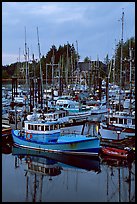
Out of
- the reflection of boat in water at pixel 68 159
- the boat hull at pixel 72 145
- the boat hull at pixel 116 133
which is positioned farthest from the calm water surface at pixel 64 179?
the boat hull at pixel 116 133

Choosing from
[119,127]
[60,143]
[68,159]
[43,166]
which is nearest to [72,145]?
[60,143]

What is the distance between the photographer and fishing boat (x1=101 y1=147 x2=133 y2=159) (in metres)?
13.0

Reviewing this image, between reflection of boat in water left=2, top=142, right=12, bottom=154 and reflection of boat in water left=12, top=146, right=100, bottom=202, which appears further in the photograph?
reflection of boat in water left=2, top=142, right=12, bottom=154

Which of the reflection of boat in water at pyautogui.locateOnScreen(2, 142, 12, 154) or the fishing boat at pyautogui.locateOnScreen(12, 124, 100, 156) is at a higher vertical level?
the fishing boat at pyautogui.locateOnScreen(12, 124, 100, 156)

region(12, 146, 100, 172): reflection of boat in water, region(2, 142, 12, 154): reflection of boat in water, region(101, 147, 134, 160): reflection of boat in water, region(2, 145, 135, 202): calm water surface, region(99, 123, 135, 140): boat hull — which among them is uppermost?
region(99, 123, 135, 140): boat hull

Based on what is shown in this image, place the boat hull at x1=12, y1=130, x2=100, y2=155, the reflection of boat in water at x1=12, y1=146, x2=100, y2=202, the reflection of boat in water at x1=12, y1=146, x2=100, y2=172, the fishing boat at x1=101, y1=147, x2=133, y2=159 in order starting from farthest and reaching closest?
the boat hull at x1=12, y1=130, x2=100, y2=155 < the fishing boat at x1=101, y1=147, x2=133, y2=159 < the reflection of boat in water at x1=12, y1=146, x2=100, y2=172 < the reflection of boat in water at x1=12, y1=146, x2=100, y2=202

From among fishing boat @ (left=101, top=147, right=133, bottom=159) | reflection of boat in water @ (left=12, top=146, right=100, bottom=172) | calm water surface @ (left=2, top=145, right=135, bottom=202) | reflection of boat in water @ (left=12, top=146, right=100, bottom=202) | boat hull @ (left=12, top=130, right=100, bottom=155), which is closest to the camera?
calm water surface @ (left=2, top=145, right=135, bottom=202)

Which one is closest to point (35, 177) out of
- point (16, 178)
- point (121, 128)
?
point (16, 178)

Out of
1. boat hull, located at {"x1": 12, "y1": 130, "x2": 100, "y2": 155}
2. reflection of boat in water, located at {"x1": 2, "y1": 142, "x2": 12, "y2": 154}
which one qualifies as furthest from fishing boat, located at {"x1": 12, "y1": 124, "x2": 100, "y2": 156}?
reflection of boat in water, located at {"x1": 2, "y1": 142, "x2": 12, "y2": 154}

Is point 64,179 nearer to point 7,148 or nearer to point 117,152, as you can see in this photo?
point 117,152

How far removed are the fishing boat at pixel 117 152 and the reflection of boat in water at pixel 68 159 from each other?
0.55 meters

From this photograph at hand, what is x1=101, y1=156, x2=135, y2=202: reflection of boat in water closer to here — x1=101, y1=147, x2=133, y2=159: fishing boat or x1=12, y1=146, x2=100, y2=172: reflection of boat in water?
x1=101, y1=147, x2=133, y2=159: fishing boat

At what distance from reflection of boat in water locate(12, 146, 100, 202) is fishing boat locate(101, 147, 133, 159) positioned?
0.65 meters

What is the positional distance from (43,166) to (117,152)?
3.56 meters
